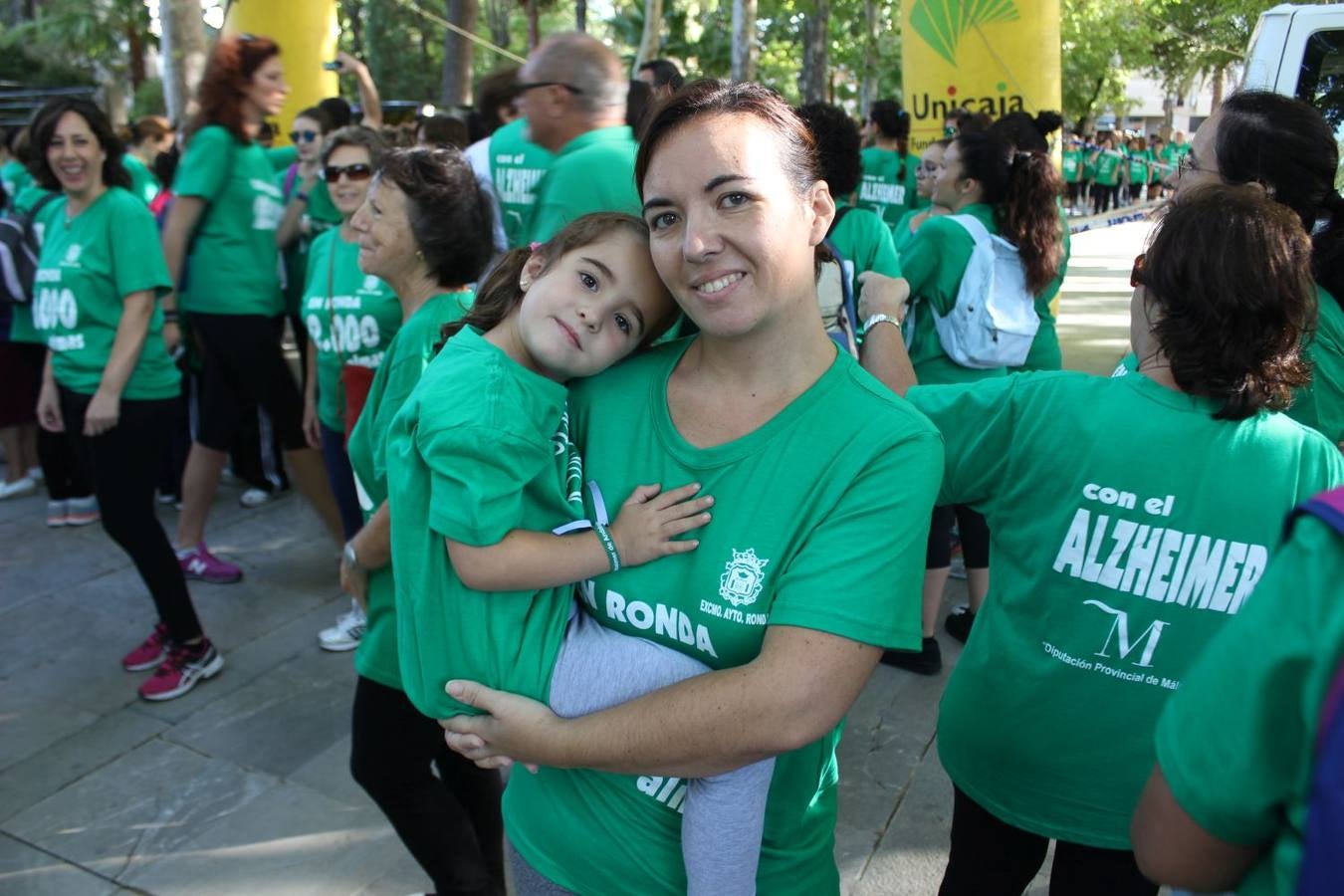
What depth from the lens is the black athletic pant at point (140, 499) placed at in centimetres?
378

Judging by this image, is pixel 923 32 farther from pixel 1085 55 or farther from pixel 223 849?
pixel 1085 55

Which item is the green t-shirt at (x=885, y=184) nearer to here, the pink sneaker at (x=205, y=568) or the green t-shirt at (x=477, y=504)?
the pink sneaker at (x=205, y=568)

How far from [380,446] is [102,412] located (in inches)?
82.6

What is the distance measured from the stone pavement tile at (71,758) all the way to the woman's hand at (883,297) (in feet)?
9.73

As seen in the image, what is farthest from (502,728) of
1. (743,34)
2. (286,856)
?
(743,34)

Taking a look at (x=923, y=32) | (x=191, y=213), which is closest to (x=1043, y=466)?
(x=191, y=213)

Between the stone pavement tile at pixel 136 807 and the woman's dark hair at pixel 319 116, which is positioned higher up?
the woman's dark hair at pixel 319 116

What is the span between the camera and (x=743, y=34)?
16.0 m

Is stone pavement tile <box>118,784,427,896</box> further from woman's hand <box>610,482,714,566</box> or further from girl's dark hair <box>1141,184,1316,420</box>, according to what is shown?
girl's dark hair <box>1141,184,1316,420</box>

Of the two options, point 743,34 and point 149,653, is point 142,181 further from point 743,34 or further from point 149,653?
point 743,34

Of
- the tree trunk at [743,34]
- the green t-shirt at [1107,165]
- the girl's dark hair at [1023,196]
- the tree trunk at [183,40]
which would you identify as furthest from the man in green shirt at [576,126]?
the green t-shirt at [1107,165]

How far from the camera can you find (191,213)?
4.62m

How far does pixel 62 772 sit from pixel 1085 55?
1478 inches

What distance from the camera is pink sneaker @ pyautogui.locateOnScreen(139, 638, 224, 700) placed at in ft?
12.6
